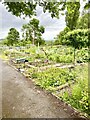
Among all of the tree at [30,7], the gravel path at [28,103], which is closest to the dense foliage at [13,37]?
the gravel path at [28,103]

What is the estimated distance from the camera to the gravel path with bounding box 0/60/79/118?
23.3ft

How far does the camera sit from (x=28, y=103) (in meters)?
8.15

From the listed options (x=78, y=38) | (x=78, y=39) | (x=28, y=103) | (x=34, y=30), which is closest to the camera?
(x=28, y=103)

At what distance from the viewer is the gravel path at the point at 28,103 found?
23.3 ft

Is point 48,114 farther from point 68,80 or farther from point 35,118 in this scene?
point 68,80

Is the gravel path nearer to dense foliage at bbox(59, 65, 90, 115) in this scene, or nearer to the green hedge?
dense foliage at bbox(59, 65, 90, 115)

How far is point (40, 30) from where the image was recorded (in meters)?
41.8

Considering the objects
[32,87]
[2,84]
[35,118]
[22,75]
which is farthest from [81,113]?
[22,75]

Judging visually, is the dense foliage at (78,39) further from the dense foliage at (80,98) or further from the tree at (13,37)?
the tree at (13,37)

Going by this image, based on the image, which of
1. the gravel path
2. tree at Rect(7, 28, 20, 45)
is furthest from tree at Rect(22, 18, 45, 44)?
the gravel path

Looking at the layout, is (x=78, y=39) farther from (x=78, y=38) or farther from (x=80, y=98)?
(x=80, y=98)

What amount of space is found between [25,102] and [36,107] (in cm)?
72

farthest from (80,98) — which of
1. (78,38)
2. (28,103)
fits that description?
(78,38)

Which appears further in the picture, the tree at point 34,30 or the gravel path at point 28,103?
the tree at point 34,30
